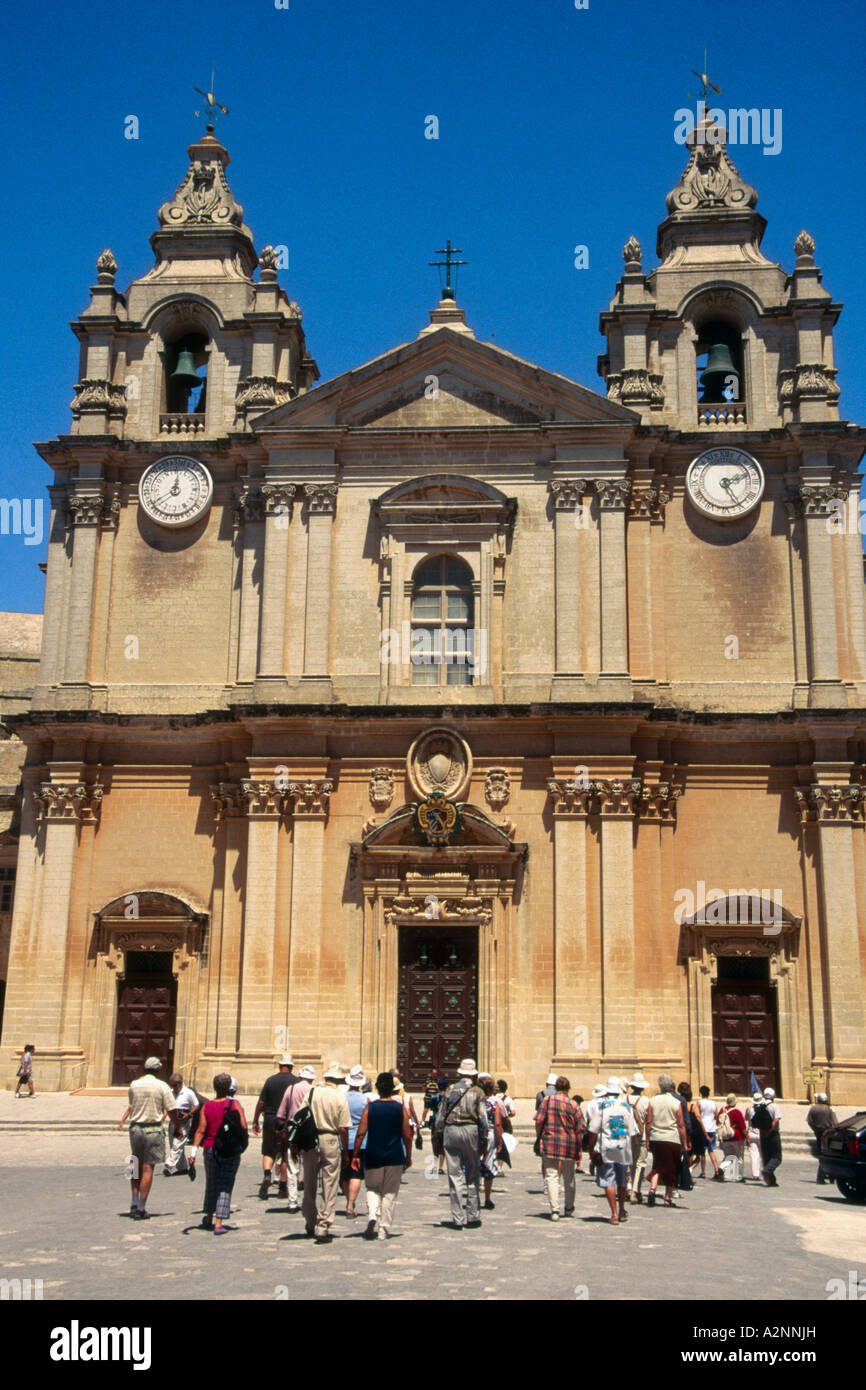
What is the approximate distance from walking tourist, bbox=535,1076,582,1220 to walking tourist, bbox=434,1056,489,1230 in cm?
124

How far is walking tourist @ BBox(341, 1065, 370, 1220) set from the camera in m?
15.0

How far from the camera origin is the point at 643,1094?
747 inches

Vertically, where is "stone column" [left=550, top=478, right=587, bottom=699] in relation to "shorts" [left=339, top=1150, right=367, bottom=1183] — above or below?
above

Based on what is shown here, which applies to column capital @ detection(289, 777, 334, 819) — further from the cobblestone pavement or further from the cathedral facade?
the cobblestone pavement

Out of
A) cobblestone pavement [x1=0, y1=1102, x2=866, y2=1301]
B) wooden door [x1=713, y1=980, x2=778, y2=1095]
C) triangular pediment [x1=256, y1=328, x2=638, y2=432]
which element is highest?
triangular pediment [x1=256, y1=328, x2=638, y2=432]

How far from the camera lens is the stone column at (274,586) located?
31484 mm

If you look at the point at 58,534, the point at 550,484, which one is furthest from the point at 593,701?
the point at 58,534

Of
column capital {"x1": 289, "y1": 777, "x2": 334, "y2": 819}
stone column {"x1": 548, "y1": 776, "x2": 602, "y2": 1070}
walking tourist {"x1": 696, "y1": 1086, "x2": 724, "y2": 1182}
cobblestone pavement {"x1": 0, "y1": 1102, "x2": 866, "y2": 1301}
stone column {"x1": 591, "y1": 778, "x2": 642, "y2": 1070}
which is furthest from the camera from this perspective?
column capital {"x1": 289, "y1": 777, "x2": 334, "y2": 819}

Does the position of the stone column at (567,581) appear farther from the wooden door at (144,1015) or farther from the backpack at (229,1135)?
the backpack at (229,1135)

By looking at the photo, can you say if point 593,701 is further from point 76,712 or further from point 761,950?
point 76,712

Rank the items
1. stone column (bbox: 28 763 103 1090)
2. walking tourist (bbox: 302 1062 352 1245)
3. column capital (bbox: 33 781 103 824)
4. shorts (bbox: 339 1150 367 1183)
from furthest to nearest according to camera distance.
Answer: column capital (bbox: 33 781 103 824), stone column (bbox: 28 763 103 1090), shorts (bbox: 339 1150 367 1183), walking tourist (bbox: 302 1062 352 1245)

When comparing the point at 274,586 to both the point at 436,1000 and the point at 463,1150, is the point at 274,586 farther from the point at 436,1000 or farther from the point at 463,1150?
the point at 463,1150

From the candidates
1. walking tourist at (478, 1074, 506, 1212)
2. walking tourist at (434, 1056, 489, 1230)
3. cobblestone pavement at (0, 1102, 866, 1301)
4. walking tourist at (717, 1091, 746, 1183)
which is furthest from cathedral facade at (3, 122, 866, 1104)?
walking tourist at (434, 1056, 489, 1230)

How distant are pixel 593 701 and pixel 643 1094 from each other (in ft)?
40.9
